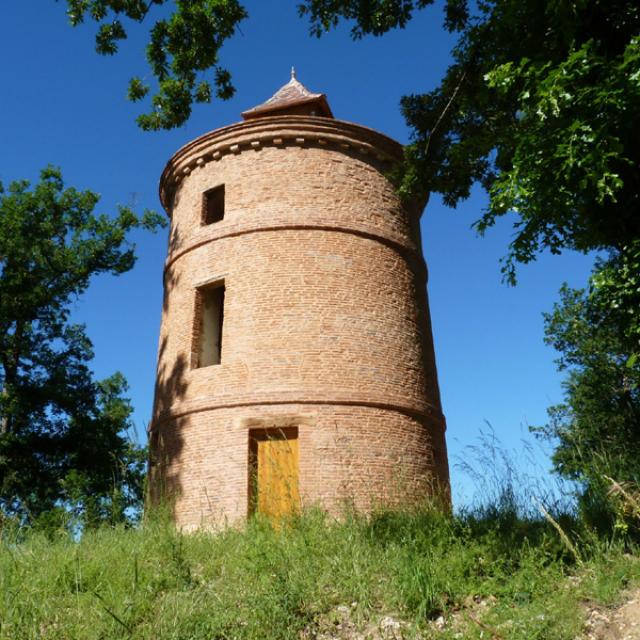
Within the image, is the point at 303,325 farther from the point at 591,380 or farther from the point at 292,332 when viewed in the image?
the point at 591,380

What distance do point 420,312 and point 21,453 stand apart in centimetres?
1241

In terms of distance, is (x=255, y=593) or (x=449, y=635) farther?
(x=255, y=593)

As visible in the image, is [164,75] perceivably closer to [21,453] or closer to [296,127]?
[296,127]

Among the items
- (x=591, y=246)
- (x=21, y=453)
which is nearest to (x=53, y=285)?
(x=21, y=453)

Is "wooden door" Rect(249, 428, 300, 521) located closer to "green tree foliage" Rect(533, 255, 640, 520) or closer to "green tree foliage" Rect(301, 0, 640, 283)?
"green tree foliage" Rect(301, 0, 640, 283)

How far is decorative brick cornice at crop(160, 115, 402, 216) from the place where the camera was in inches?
456

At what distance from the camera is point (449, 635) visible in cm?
434

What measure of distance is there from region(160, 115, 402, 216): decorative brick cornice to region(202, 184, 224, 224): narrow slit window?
67 cm


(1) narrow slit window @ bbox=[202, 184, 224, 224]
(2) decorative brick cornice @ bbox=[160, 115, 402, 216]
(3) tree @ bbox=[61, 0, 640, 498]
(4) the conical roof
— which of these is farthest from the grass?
(4) the conical roof

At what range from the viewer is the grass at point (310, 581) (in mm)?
4516

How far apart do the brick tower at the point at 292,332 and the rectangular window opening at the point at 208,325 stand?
3cm

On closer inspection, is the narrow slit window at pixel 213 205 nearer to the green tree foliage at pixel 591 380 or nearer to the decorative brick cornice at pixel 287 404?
the decorative brick cornice at pixel 287 404

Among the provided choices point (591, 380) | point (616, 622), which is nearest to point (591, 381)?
point (591, 380)

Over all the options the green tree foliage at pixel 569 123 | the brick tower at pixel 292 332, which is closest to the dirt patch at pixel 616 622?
the green tree foliage at pixel 569 123
